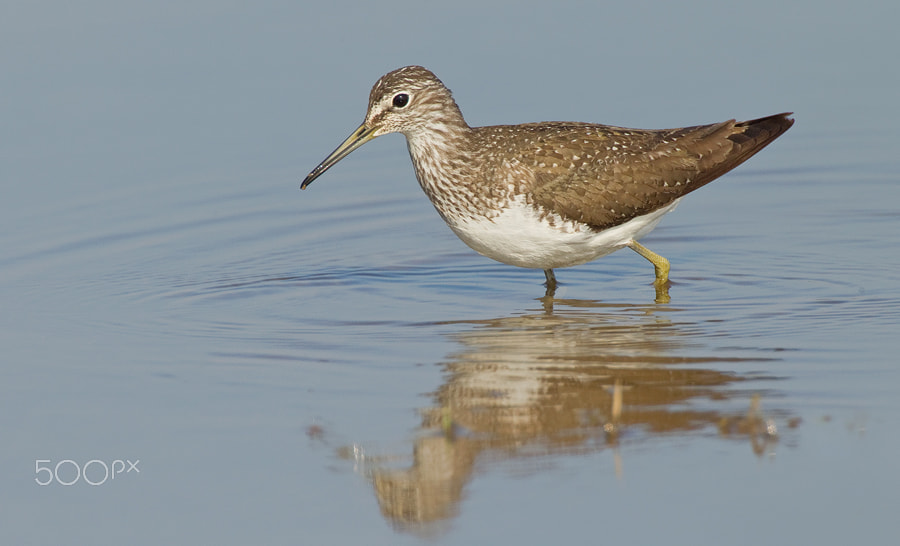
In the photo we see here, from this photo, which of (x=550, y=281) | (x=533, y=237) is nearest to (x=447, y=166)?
A: (x=533, y=237)

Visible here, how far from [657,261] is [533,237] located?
4.73 ft

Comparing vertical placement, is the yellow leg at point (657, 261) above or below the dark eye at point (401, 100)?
below

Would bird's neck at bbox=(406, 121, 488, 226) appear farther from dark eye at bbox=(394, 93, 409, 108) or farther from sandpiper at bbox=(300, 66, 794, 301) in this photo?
dark eye at bbox=(394, 93, 409, 108)

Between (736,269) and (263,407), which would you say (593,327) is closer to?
(736,269)

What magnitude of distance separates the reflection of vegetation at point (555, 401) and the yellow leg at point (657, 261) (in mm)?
974

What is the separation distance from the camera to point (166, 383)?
8359 millimetres

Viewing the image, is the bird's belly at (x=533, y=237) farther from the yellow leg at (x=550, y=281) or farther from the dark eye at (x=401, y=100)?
the dark eye at (x=401, y=100)

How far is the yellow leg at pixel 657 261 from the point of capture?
10.7 m

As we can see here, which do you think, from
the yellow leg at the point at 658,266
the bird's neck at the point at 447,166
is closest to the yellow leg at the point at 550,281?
the yellow leg at the point at 658,266

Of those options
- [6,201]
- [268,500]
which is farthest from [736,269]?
[6,201]

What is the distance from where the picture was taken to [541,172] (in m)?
A: 9.95

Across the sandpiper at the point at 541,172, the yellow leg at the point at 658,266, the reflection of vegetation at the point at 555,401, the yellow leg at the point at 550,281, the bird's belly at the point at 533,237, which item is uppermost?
the sandpiper at the point at 541,172

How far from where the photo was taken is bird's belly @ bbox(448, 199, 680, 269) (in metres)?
9.82

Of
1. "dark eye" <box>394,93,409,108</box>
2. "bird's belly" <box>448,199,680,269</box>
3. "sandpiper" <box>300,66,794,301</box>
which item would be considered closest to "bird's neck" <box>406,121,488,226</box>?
"sandpiper" <box>300,66,794,301</box>
